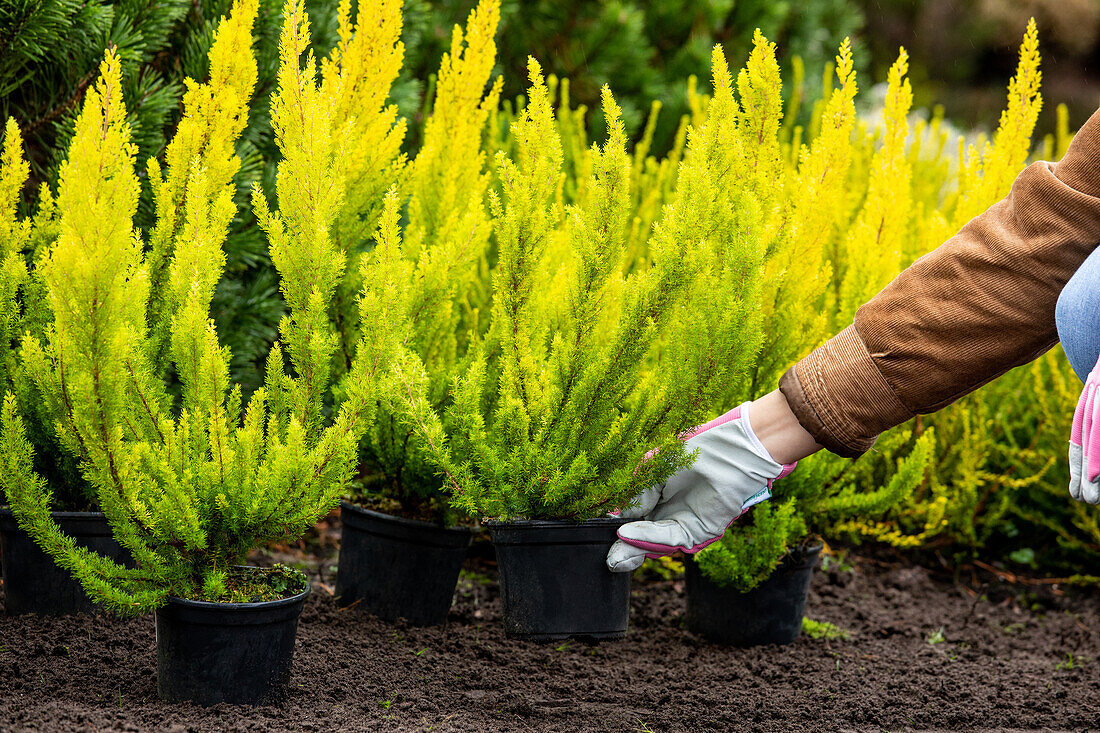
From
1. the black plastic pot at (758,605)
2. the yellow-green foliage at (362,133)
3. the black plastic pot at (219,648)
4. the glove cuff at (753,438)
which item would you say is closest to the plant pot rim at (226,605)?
the black plastic pot at (219,648)

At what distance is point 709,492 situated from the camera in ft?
6.23

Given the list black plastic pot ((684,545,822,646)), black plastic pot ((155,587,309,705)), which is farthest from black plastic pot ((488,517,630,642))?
black plastic pot ((684,545,822,646))

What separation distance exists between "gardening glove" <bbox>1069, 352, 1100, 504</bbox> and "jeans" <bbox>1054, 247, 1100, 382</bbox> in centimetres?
6

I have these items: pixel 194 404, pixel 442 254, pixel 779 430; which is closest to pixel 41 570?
pixel 194 404

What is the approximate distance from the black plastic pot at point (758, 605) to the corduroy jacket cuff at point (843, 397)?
65cm

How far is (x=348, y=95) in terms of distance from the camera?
2092mm

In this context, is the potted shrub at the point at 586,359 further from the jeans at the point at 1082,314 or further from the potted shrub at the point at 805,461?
the jeans at the point at 1082,314

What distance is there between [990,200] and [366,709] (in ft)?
6.37

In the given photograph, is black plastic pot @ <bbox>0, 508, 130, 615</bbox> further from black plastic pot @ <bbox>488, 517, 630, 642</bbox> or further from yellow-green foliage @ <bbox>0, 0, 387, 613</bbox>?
black plastic pot @ <bbox>488, 517, 630, 642</bbox>

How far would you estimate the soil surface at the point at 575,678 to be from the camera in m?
1.72

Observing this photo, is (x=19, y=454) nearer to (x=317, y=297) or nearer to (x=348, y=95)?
(x=317, y=297)

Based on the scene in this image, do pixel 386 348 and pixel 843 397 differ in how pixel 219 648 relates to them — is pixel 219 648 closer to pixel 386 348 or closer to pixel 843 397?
pixel 386 348

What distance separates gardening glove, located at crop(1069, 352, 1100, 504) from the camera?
5.04 feet

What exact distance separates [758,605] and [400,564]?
885 millimetres
